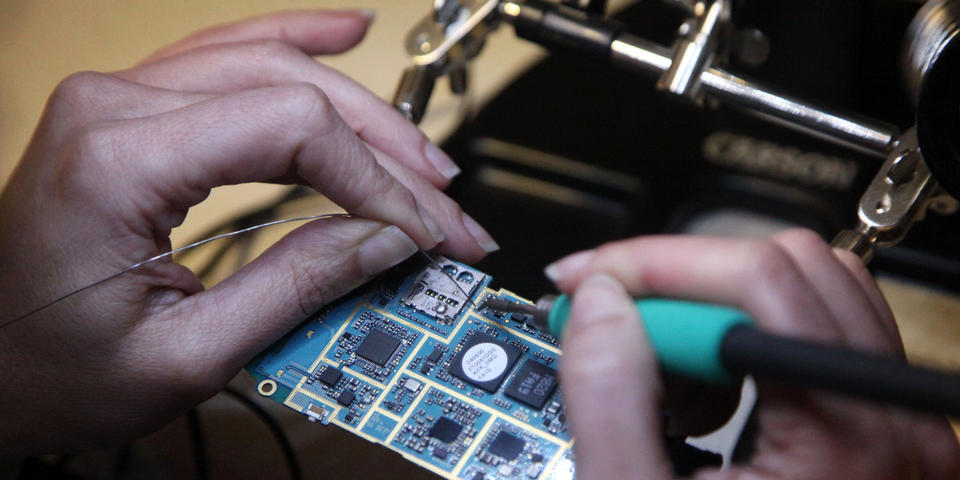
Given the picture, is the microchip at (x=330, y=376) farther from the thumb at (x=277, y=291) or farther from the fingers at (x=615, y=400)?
the fingers at (x=615, y=400)

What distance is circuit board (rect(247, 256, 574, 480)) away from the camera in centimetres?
70

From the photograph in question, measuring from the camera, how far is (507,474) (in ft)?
2.23

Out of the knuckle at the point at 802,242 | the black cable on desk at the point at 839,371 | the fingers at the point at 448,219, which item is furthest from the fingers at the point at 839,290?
the fingers at the point at 448,219

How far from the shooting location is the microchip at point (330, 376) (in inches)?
29.0

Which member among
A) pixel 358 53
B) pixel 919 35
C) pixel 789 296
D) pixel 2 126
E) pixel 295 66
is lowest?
pixel 2 126

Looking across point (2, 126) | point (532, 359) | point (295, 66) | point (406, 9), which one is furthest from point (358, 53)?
point (532, 359)

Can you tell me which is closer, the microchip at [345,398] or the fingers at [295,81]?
the microchip at [345,398]

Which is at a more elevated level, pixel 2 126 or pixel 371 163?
pixel 371 163

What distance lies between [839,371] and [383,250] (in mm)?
420

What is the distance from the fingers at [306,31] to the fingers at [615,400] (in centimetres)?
67

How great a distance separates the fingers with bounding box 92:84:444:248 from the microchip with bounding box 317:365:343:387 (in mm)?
143

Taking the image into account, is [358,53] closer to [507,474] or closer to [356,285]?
[356,285]

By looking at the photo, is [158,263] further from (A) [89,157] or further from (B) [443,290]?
(B) [443,290]

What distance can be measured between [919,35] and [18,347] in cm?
85
